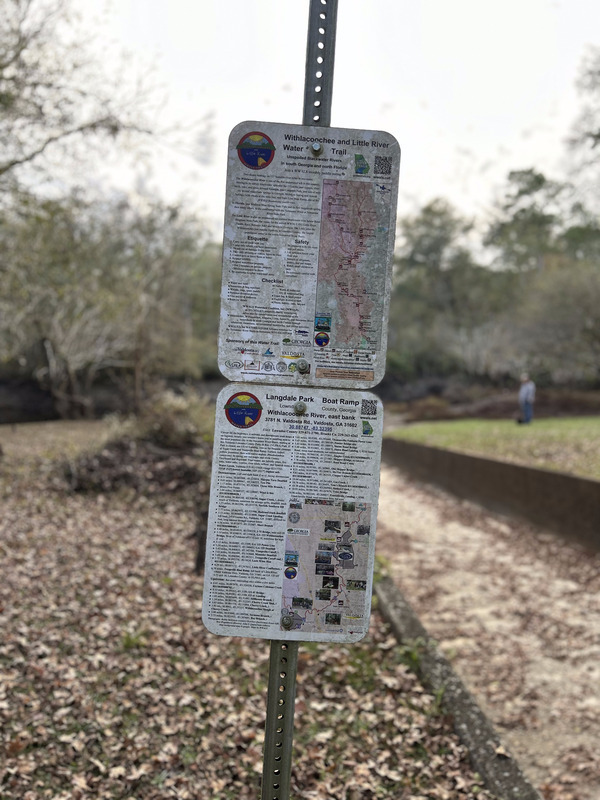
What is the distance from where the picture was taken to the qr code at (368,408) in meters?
2.22

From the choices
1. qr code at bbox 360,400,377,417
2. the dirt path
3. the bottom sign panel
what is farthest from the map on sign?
the dirt path

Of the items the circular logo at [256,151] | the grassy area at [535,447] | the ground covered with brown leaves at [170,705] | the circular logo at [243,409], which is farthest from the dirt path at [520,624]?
the circular logo at [256,151]

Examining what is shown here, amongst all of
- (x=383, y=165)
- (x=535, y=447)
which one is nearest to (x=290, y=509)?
(x=383, y=165)

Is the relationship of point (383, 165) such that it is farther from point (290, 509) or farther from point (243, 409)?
point (290, 509)

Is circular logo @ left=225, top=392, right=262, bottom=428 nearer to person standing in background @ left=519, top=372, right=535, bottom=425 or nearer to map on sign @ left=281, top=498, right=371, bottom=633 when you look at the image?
map on sign @ left=281, top=498, right=371, bottom=633

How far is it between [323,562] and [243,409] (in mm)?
552

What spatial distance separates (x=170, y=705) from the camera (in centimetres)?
420

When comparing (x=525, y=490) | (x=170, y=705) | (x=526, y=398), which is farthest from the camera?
(x=526, y=398)

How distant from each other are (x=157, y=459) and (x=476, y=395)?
3160 centimetres

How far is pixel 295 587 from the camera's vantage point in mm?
2242

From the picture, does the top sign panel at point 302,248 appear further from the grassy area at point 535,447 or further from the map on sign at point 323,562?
the grassy area at point 535,447

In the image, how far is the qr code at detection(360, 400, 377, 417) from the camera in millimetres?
2221

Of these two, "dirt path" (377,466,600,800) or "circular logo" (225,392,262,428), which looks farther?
"dirt path" (377,466,600,800)

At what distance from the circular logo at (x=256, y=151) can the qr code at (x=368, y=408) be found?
807 mm
